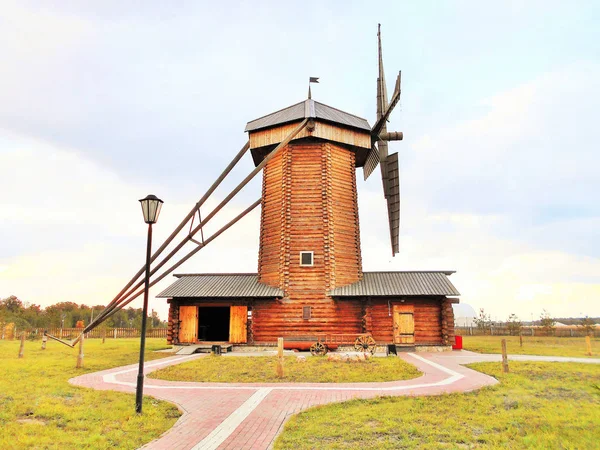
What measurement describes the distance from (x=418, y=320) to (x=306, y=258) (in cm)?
708

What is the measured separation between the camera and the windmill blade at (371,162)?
26.8 m

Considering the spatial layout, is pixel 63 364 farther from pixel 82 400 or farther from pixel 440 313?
pixel 440 313

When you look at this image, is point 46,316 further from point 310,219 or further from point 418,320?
point 418,320

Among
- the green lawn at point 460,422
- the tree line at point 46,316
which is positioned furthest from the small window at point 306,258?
the tree line at point 46,316

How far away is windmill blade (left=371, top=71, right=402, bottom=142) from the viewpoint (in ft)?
73.7

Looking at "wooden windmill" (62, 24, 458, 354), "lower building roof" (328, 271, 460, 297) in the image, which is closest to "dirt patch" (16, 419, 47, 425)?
"wooden windmill" (62, 24, 458, 354)

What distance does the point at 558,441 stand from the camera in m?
6.41

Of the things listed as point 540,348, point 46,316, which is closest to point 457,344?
point 540,348

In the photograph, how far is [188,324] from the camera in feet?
77.7

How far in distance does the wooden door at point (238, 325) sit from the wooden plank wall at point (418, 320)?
6932 millimetres

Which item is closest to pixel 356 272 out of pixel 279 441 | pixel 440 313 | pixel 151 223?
pixel 440 313

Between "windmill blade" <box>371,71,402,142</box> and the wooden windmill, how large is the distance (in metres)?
0.12

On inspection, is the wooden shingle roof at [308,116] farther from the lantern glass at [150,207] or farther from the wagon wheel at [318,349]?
the lantern glass at [150,207]

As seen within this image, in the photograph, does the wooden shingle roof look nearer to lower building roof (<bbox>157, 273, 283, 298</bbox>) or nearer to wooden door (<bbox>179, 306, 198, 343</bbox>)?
lower building roof (<bbox>157, 273, 283, 298</bbox>)
